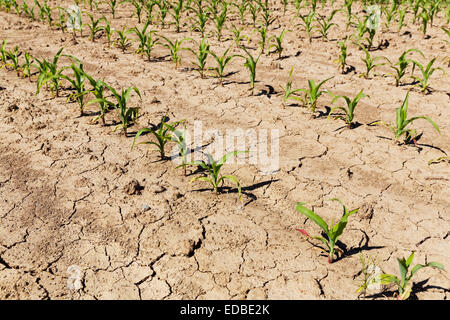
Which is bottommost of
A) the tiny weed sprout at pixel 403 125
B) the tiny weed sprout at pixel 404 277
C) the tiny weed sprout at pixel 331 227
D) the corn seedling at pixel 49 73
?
the tiny weed sprout at pixel 404 277

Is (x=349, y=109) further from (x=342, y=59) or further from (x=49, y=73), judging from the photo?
(x=49, y=73)

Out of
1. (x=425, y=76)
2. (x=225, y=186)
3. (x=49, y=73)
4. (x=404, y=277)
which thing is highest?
(x=49, y=73)

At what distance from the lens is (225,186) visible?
2.78 metres

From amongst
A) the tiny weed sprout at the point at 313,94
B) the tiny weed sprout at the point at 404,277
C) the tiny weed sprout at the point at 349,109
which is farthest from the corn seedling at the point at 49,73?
the tiny weed sprout at the point at 404,277

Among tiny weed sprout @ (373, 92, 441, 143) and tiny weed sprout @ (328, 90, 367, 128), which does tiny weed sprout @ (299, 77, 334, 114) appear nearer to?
tiny weed sprout @ (328, 90, 367, 128)

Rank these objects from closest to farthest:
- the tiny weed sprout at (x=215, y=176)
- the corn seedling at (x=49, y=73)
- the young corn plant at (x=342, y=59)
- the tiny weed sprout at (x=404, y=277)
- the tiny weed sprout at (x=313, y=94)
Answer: the tiny weed sprout at (x=404, y=277)
the tiny weed sprout at (x=215, y=176)
the tiny weed sprout at (x=313, y=94)
the corn seedling at (x=49, y=73)
the young corn plant at (x=342, y=59)

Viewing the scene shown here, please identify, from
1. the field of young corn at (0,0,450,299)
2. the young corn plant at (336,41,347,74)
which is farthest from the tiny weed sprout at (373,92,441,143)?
the young corn plant at (336,41,347,74)

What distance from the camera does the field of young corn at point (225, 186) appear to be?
2.11 m

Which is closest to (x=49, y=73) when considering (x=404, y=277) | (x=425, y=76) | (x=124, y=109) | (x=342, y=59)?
(x=124, y=109)

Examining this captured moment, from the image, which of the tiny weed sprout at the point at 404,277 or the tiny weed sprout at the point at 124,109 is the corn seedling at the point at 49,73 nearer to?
the tiny weed sprout at the point at 124,109

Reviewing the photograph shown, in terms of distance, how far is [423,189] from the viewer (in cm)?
271

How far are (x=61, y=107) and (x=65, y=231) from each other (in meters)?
1.84

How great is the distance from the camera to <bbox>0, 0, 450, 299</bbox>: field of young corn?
2.11 metres
